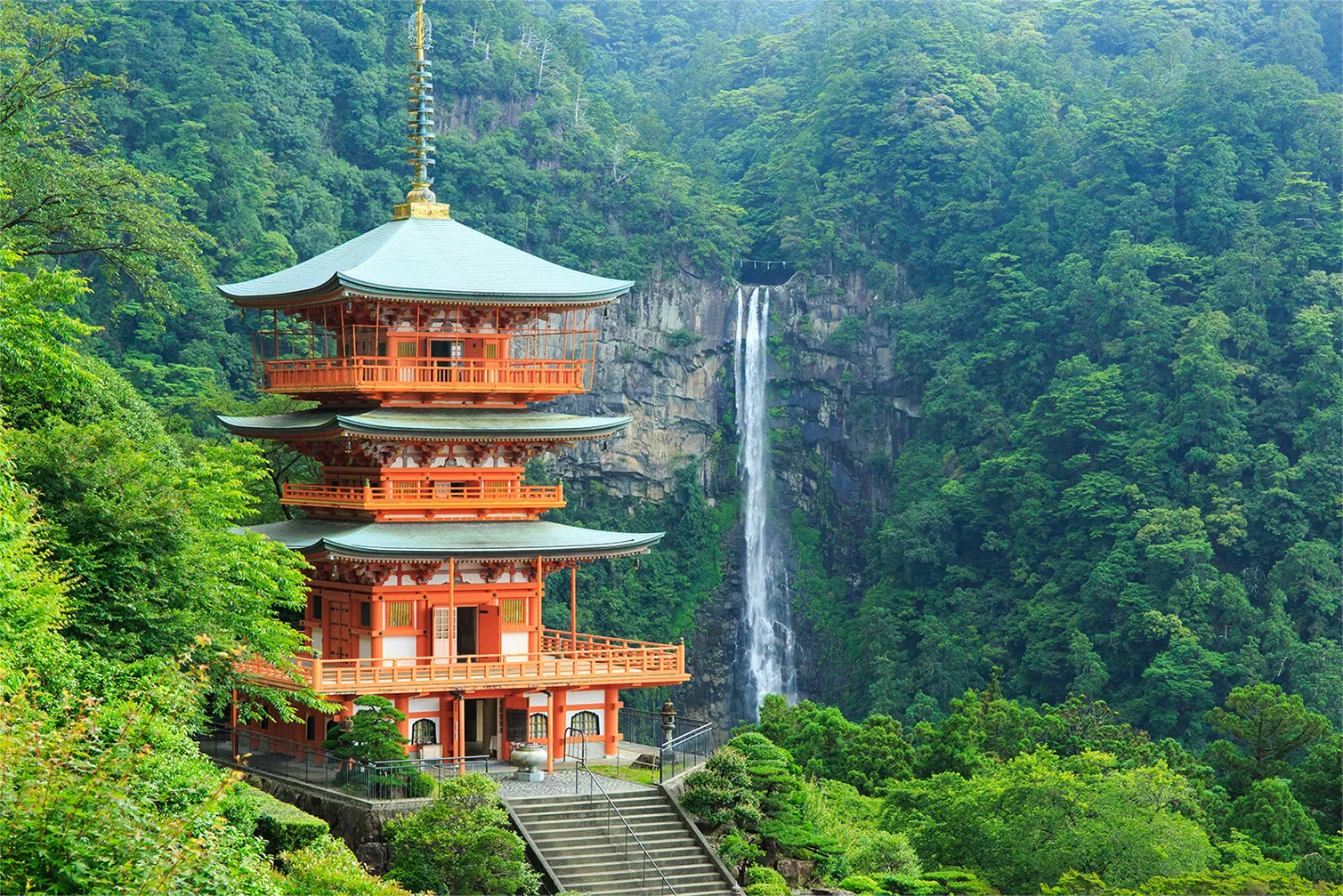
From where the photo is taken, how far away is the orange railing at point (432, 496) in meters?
32.1

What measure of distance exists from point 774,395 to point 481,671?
4658cm

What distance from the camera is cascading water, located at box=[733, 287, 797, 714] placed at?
233 ft

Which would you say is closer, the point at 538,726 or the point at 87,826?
the point at 87,826

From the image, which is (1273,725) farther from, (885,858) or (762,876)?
(762,876)

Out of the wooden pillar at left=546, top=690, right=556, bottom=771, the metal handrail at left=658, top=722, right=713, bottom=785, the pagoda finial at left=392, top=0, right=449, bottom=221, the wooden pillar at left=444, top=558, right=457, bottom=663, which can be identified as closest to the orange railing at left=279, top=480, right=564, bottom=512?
the wooden pillar at left=444, top=558, right=457, bottom=663

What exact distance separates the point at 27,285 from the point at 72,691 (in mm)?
9224

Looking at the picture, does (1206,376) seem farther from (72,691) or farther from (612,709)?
(72,691)

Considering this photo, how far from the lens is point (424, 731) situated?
30.6 metres

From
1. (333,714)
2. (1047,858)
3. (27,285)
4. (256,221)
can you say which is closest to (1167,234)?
(256,221)

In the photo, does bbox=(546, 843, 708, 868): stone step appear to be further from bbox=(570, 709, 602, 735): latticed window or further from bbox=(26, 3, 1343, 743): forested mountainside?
bbox=(26, 3, 1343, 743): forested mountainside

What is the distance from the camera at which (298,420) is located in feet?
111

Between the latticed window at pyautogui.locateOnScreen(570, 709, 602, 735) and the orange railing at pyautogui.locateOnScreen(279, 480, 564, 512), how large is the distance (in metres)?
3.93

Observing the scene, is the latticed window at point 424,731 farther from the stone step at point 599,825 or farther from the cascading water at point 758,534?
the cascading water at point 758,534

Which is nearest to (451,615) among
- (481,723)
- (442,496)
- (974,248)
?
(481,723)
